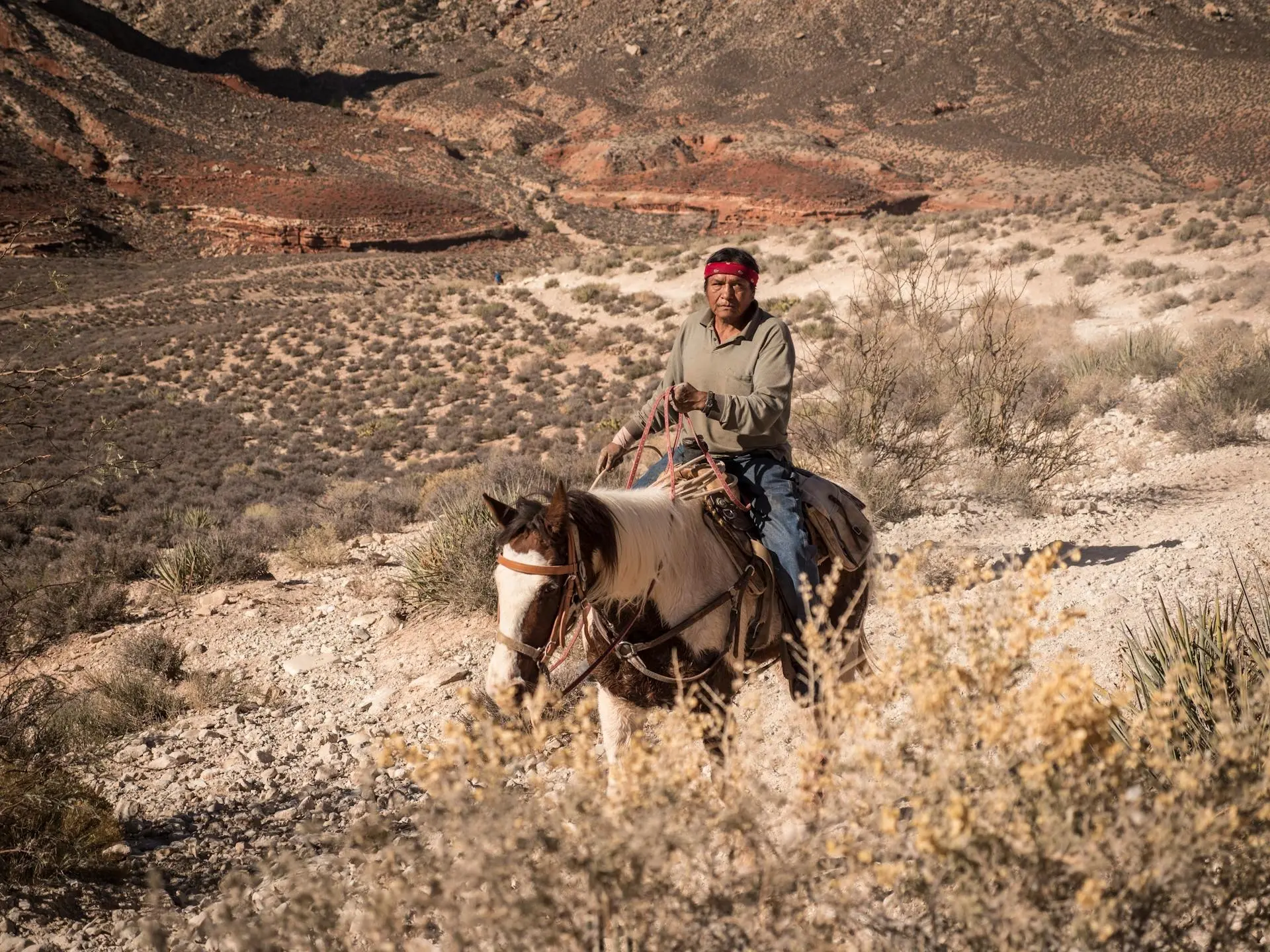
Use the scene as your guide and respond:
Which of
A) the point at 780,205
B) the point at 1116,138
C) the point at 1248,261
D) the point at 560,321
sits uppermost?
the point at 1116,138

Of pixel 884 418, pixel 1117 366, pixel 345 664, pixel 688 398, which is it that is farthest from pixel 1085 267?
pixel 345 664

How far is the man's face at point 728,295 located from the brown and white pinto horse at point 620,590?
0.98 m

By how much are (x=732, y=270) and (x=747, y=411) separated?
76cm

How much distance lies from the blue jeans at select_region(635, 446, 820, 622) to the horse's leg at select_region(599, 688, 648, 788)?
2.91 feet

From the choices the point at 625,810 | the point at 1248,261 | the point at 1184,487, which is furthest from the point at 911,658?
the point at 1248,261

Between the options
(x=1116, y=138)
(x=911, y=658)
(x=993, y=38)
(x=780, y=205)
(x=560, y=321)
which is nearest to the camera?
(x=911, y=658)

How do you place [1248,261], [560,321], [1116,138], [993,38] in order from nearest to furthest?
[1248,261] < [560,321] < [1116,138] < [993,38]

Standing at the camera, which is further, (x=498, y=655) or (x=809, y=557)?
(x=809, y=557)

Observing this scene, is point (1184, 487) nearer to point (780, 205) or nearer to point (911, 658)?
point (911, 658)

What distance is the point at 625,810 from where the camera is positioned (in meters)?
1.72

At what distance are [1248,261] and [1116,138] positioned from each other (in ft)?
160

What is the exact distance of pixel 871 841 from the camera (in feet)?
5.46

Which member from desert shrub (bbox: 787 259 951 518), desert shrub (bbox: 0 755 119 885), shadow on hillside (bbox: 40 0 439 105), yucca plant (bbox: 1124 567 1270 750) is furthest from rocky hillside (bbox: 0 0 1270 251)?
yucca plant (bbox: 1124 567 1270 750)

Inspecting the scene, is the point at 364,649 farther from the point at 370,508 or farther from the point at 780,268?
the point at 780,268
